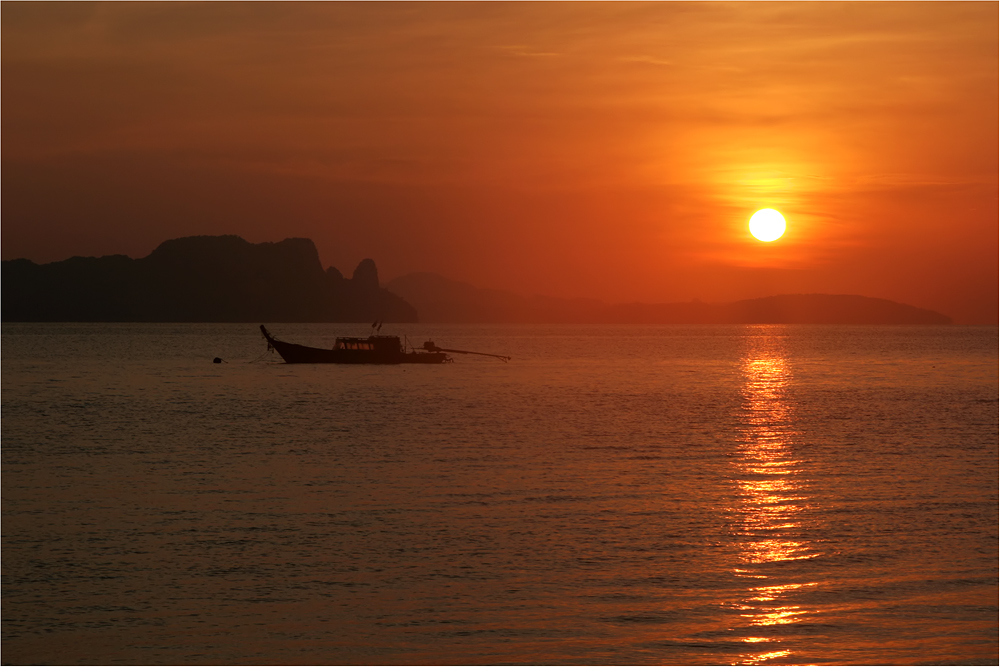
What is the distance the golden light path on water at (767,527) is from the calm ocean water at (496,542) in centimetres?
10

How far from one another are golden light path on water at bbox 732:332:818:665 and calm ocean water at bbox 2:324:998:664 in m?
0.10

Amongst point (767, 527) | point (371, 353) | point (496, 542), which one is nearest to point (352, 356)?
point (371, 353)

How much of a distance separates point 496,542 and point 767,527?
7.42m

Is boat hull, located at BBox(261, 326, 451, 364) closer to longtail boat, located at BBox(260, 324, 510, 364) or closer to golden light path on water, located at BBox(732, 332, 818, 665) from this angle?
longtail boat, located at BBox(260, 324, 510, 364)

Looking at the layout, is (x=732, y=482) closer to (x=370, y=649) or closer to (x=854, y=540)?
(x=854, y=540)

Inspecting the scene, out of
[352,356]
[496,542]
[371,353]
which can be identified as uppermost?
[371,353]

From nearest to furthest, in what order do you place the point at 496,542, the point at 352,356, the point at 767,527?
the point at 496,542 < the point at 767,527 < the point at 352,356

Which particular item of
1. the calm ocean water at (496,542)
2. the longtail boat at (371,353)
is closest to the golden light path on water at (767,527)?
the calm ocean water at (496,542)

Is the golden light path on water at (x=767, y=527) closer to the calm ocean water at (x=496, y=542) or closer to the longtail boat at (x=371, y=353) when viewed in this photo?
the calm ocean water at (x=496, y=542)

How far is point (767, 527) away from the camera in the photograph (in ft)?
85.3

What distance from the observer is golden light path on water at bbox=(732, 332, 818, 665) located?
17.6 meters


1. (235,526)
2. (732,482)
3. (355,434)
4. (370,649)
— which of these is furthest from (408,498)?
(355,434)

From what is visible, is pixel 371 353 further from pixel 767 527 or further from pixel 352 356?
pixel 767 527

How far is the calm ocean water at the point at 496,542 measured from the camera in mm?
17031
